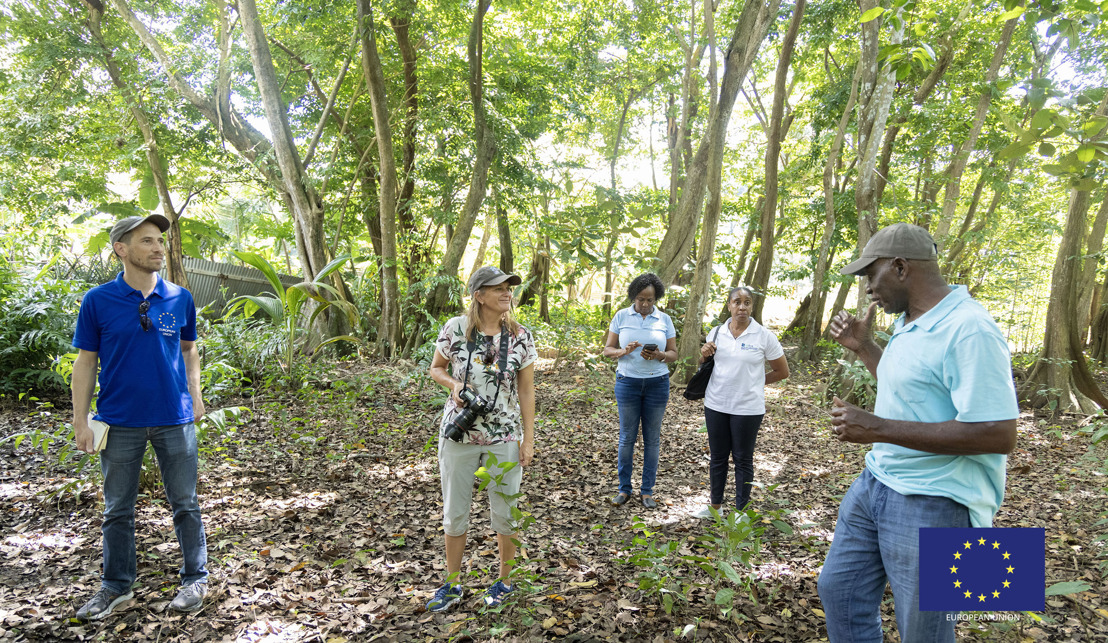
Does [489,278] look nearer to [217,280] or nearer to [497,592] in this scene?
[497,592]

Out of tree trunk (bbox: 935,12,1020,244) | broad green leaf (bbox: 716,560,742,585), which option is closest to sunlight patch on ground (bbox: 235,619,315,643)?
broad green leaf (bbox: 716,560,742,585)

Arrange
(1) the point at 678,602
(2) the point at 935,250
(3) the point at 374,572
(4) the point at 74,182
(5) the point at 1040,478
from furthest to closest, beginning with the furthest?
(4) the point at 74,182, (5) the point at 1040,478, (3) the point at 374,572, (1) the point at 678,602, (2) the point at 935,250

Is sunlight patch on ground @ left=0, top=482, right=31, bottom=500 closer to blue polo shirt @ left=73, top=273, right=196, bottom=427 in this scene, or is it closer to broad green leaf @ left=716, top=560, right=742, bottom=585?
blue polo shirt @ left=73, top=273, right=196, bottom=427

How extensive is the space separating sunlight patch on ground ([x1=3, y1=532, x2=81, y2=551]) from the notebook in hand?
1.28 m

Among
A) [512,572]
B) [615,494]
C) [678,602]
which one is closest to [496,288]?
[512,572]

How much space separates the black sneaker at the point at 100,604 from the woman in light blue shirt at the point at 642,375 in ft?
11.1

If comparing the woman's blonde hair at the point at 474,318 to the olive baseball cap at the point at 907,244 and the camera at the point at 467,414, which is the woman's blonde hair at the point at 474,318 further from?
the olive baseball cap at the point at 907,244

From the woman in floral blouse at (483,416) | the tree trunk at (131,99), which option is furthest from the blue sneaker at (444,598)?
the tree trunk at (131,99)

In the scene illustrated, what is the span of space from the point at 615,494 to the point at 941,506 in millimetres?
3684

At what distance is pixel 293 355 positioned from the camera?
852 centimetres

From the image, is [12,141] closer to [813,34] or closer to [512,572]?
[512,572]

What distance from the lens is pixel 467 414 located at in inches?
127

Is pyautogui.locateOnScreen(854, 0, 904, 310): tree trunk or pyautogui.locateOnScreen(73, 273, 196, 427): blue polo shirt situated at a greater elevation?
pyautogui.locateOnScreen(854, 0, 904, 310): tree trunk

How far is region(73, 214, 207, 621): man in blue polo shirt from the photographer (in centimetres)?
315
